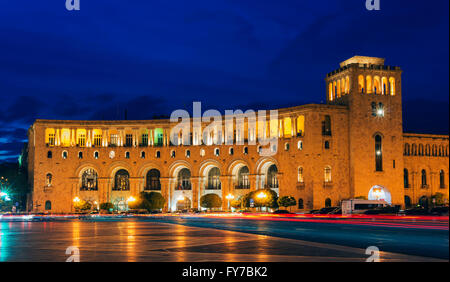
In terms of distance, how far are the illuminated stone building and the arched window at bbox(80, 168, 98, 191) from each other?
0.14m

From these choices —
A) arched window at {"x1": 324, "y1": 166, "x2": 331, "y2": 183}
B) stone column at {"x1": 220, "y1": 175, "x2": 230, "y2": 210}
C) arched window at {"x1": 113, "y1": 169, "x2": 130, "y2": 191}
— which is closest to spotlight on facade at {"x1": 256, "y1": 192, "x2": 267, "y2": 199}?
arched window at {"x1": 324, "y1": 166, "x2": 331, "y2": 183}

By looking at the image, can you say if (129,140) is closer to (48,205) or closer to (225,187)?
(48,205)

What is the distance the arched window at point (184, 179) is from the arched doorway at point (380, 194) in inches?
968

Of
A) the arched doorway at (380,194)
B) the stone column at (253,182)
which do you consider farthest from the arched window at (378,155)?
the stone column at (253,182)

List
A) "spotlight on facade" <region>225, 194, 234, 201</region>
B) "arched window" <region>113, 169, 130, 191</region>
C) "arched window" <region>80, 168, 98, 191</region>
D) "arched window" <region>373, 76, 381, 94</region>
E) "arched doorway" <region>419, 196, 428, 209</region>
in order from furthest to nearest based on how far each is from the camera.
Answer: "arched window" <region>113, 169, 130, 191</region>
"arched window" <region>80, 168, 98, 191</region>
"arched doorway" <region>419, 196, 428, 209</region>
"spotlight on facade" <region>225, 194, 234, 201</region>
"arched window" <region>373, 76, 381, 94</region>

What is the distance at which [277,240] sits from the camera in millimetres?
20453

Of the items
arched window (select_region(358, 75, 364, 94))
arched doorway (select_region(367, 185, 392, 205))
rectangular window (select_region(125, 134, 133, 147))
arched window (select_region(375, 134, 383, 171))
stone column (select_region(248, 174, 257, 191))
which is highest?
arched window (select_region(358, 75, 364, 94))

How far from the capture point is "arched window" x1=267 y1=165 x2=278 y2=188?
6584cm

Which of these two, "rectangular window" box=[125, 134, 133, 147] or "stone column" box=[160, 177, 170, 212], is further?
"rectangular window" box=[125, 134, 133, 147]

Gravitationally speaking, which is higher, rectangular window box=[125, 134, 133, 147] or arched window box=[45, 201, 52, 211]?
rectangular window box=[125, 134, 133, 147]

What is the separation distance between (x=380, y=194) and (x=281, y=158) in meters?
12.6

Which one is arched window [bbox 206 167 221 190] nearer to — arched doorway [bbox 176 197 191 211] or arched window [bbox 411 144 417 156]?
arched doorway [bbox 176 197 191 211]
